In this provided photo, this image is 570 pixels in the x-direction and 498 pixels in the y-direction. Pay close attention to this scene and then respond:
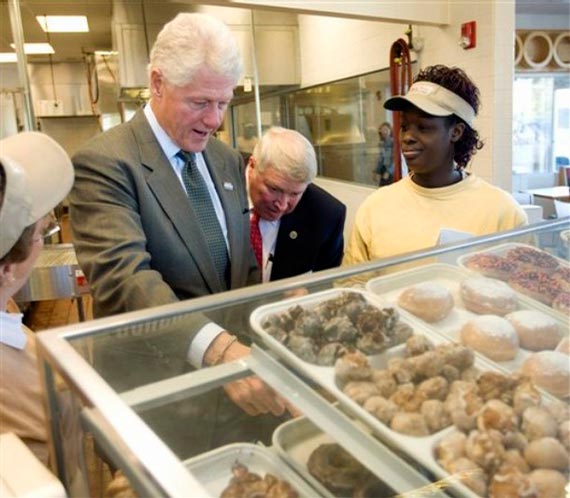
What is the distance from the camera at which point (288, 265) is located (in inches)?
66.6

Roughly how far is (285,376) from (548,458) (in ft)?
1.13

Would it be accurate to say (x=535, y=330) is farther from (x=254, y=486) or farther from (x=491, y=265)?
(x=254, y=486)

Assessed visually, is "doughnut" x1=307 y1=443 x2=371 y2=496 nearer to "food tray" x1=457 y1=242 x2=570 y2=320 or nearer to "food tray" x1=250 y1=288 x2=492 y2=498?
"food tray" x1=250 y1=288 x2=492 y2=498

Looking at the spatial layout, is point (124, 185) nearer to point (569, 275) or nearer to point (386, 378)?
point (386, 378)

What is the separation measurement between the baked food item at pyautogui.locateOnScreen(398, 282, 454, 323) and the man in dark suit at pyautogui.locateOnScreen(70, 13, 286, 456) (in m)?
0.41

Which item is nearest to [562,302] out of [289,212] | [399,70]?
[289,212]

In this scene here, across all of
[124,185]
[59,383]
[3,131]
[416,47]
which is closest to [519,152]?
[416,47]

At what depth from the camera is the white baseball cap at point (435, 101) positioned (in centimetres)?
160

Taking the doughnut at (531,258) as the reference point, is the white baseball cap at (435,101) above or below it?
above

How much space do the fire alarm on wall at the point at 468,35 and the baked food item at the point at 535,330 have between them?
8.90ft

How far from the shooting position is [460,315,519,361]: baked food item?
0.86 m

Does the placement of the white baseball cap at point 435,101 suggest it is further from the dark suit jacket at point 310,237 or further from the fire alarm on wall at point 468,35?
the fire alarm on wall at point 468,35

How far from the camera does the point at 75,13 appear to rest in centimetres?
544

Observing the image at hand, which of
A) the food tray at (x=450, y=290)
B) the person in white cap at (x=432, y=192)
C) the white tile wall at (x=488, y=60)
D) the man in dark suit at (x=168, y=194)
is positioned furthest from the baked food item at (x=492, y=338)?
the white tile wall at (x=488, y=60)
